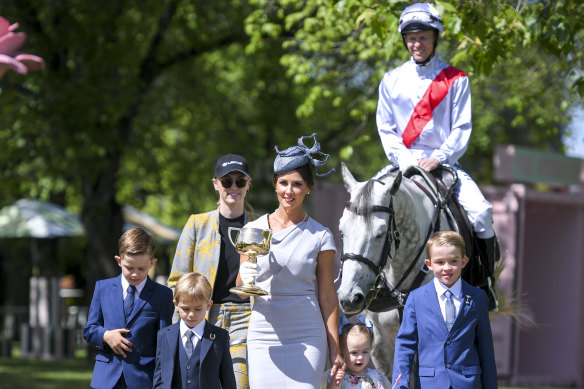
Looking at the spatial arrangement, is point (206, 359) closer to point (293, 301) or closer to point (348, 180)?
point (293, 301)

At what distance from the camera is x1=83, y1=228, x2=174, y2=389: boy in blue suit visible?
5500 millimetres

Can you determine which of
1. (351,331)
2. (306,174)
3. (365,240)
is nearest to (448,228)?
(365,240)

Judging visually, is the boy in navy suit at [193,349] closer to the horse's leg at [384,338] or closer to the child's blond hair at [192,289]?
the child's blond hair at [192,289]

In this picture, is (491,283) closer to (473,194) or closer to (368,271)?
(473,194)

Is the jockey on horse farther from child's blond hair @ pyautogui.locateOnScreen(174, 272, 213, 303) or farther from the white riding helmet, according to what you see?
child's blond hair @ pyautogui.locateOnScreen(174, 272, 213, 303)

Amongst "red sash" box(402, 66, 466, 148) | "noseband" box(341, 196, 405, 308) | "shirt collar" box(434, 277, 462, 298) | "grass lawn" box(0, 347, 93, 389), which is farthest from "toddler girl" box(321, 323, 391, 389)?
"grass lawn" box(0, 347, 93, 389)

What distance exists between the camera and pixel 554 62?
1578cm

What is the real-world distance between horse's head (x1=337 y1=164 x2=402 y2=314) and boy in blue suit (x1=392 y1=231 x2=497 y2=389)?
660 millimetres

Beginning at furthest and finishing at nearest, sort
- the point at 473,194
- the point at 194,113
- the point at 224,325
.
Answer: the point at 194,113 < the point at 473,194 < the point at 224,325

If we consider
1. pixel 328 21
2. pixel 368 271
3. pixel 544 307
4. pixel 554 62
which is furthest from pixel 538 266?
pixel 368 271

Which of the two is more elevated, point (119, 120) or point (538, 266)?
point (119, 120)

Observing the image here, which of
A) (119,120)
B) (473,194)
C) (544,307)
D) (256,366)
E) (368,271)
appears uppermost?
(119,120)

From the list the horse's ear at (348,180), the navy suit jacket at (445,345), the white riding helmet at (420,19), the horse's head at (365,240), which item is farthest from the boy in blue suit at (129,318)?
the white riding helmet at (420,19)

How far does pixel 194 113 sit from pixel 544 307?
10269 millimetres
